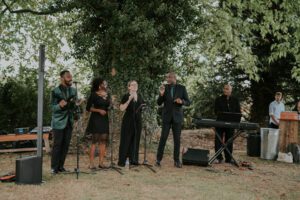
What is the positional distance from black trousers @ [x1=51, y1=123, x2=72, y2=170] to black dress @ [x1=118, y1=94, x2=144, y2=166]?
1.35 metres

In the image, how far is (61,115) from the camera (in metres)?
7.84

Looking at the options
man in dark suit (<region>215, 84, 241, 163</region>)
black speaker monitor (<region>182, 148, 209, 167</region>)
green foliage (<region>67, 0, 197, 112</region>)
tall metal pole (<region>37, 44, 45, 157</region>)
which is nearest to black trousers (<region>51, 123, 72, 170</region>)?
tall metal pole (<region>37, 44, 45, 157</region>)

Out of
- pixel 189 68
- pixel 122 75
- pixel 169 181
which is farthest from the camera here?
pixel 189 68

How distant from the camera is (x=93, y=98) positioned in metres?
8.25

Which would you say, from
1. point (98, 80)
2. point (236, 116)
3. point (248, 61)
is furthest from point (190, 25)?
point (98, 80)

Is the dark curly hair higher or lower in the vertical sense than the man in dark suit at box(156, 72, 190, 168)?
higher

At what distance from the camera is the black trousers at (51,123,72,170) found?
783cm

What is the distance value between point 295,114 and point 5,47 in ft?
36.2

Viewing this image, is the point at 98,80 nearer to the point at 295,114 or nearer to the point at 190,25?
the point at 190,25

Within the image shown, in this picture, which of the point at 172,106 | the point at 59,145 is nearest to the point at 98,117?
the point at 59,145

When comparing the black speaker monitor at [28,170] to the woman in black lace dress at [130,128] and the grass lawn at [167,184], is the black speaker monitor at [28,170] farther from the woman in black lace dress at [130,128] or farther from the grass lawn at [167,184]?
the woman in black lace dress at [130,128]

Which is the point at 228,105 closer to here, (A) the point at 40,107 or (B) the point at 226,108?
(B) the point at 226,108

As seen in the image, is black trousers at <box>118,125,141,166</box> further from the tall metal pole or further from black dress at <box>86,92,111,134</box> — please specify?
the tall metal pole

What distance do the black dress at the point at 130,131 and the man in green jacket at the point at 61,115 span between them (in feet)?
4.46
